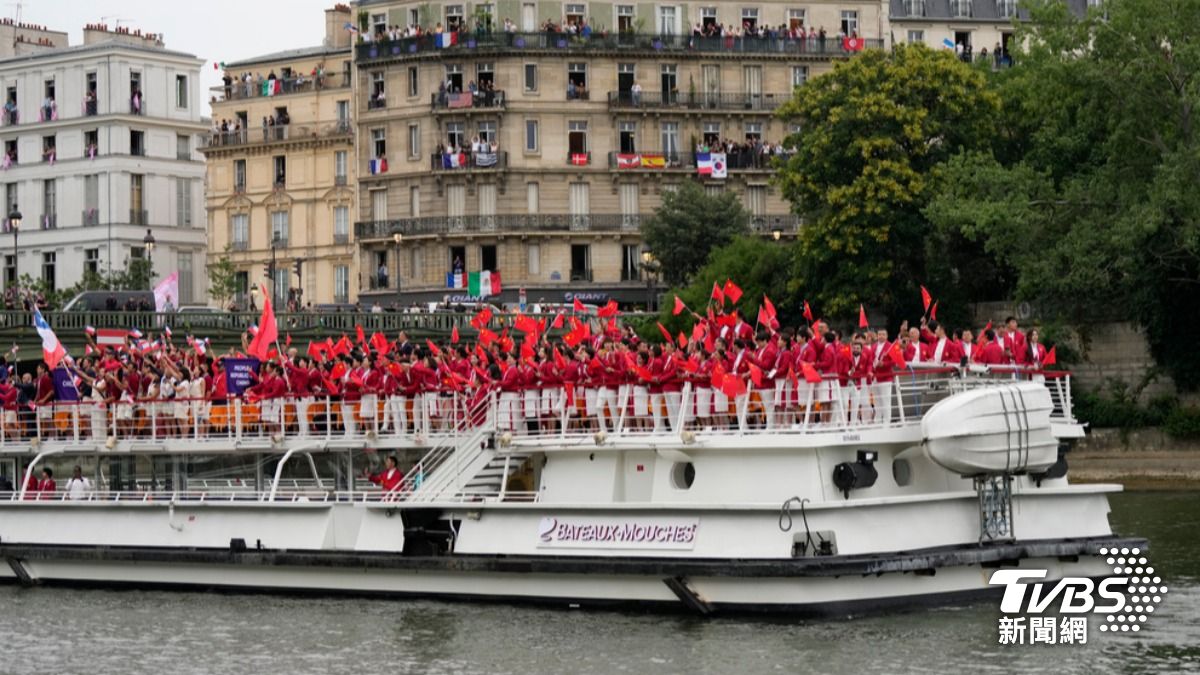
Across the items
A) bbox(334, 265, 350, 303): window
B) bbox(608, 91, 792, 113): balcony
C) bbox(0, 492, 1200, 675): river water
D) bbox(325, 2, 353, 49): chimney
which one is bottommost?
bbox(0, 492, 1200, 675): river water

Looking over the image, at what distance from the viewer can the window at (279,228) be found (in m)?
102

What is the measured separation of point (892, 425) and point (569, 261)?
59201mm

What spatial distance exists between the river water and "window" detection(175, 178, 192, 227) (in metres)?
71.9

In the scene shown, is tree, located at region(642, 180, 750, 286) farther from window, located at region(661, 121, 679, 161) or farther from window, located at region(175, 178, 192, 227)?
window, located at region(175, 178, 192, 227)

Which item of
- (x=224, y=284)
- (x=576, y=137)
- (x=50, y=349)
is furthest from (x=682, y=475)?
(x=224, y=284)

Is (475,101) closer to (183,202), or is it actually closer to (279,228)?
(279,228)

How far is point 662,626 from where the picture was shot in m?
32.7

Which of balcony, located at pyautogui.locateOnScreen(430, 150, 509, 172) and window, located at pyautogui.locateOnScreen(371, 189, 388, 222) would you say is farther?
window, located at pyautogui.locateOnScreen(371, 189, 388, 222)

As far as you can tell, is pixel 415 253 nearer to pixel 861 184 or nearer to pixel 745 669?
pixel 861 184

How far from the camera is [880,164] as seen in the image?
68438mm

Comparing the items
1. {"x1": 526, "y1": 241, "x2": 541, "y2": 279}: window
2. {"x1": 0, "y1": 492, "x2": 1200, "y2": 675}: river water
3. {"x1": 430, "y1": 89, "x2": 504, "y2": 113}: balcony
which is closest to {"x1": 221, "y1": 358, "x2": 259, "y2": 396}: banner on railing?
{"x1": 0, "y1": 492, "x2": 1200, "y2": 675}: river water

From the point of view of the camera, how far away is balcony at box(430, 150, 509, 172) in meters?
90.2

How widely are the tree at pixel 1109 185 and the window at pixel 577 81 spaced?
27.1 metres

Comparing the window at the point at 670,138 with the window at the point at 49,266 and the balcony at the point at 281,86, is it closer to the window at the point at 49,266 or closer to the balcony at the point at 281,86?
the balcony at the point at 281,86
